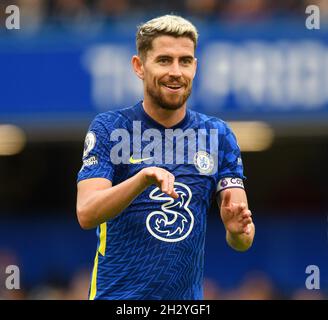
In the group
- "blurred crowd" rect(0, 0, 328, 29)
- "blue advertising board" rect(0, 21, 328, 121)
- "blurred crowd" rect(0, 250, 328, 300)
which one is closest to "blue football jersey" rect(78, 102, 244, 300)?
"blurred crowd" rect(0, 250, 328, 300)

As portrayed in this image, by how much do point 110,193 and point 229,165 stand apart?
0.77 metres

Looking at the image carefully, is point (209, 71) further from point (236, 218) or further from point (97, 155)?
point (236, 218)

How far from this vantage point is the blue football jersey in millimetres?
5168

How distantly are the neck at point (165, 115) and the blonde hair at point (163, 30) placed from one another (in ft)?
0.86

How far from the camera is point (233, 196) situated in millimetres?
5305

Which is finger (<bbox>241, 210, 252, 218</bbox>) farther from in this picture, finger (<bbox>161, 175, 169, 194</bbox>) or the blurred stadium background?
the blurred stadium background

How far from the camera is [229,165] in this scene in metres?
5.43

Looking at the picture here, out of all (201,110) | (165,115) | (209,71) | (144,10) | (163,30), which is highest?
(144,10)

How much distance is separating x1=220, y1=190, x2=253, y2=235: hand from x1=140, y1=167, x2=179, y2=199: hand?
16.5 inches

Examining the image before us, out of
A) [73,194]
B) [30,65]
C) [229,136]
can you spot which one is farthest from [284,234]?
[229,136]

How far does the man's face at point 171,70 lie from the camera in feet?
16.8

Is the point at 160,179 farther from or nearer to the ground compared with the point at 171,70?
nearer to the ground

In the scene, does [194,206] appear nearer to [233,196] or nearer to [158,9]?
[233,196]

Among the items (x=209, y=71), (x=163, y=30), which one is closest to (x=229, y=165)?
(x=163, y=30)
